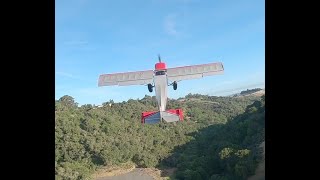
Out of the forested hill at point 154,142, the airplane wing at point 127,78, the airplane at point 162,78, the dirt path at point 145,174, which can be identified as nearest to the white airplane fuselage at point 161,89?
the airplane at point 162,78

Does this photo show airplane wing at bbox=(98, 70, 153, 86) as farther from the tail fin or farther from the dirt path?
the dirt path

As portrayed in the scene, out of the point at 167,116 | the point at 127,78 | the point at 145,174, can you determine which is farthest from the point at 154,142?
the point at 167,116

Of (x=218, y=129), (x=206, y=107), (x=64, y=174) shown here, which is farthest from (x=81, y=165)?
(x=206, y=107)

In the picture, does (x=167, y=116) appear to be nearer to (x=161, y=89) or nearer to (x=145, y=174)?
(x=161, y=89)

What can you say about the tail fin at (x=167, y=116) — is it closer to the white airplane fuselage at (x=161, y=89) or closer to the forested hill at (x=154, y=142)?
the white airplane fuselage at (x=161, y=89)
